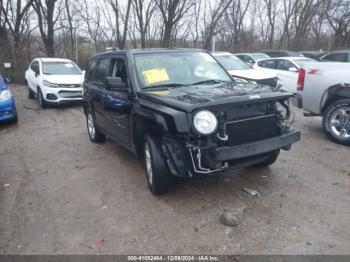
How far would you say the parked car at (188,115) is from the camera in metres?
3.59

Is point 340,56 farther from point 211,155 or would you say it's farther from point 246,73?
point 211,155

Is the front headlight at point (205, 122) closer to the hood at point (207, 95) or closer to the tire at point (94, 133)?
the hood at point (207, 95)

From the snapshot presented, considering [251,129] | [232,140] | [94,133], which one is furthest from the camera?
[94,133]

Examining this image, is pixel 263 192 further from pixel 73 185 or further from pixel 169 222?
pixel 73 185

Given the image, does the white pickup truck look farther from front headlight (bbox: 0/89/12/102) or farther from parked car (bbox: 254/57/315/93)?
front headlight (bbox: 0/89/12/102)

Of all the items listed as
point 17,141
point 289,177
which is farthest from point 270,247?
point 17,141

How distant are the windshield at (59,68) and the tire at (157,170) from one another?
9.16 m

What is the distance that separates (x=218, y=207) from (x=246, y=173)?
1173mm

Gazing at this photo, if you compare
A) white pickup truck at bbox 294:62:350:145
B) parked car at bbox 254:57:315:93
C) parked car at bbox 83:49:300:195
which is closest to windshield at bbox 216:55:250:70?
parked car at bbox 254:57:315:93

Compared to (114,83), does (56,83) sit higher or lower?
lower

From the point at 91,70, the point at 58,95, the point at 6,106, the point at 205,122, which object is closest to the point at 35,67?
the point at 58,95

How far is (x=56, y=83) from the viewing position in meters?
11.4

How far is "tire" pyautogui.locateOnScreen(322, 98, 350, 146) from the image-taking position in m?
6.18

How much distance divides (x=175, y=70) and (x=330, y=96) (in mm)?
3382
